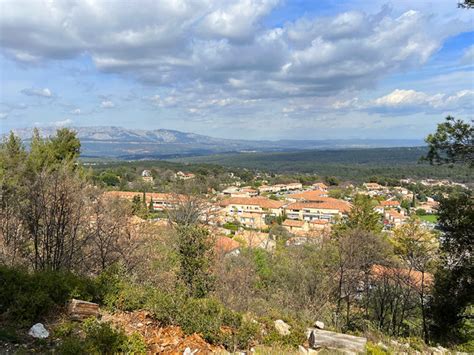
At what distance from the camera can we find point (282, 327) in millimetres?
5801

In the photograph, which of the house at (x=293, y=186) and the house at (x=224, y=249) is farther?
the house at (x=293, y=186)

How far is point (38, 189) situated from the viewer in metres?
8.18

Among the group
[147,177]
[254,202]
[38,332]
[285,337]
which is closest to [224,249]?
[285,337]

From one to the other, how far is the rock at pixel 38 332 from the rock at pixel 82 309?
19.2 inches

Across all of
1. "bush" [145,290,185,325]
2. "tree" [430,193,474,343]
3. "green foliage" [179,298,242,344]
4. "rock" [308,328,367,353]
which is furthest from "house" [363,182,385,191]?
"bush" [145,290,185,325]

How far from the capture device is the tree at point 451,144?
722 centimetres

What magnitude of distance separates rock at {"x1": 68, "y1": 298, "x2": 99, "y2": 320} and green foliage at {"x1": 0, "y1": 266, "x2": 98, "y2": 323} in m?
0.25

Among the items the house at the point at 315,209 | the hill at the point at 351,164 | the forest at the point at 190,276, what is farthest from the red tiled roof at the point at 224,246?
the hill at the point at 351,164

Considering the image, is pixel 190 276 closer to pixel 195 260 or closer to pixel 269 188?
pixel 195 260

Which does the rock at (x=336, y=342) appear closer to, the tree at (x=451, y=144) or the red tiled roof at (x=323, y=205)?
the tree at (x=451, y=144)

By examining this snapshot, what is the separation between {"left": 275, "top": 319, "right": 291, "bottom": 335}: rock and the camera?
18.5ft

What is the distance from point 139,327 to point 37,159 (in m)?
10.8

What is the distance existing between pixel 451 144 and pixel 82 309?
7.77 meters

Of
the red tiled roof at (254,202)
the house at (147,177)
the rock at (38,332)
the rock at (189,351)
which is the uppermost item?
the rock at (38,332)
